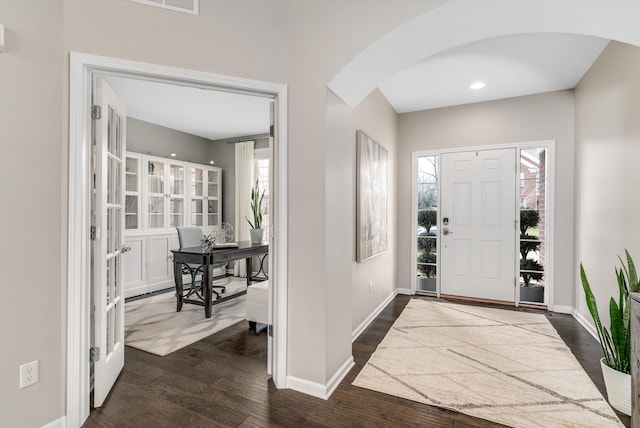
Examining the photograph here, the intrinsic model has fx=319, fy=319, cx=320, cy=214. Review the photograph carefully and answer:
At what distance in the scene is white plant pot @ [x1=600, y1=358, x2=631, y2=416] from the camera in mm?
1895

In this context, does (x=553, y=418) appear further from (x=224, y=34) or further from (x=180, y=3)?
(x=180, y=3)

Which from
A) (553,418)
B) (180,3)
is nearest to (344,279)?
(553,418)

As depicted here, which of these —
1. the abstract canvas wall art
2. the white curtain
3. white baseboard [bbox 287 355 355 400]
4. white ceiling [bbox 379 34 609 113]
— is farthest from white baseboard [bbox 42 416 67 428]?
the white curtain

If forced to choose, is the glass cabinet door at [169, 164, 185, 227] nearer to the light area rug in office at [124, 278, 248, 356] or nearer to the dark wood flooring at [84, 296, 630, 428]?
the light area rug in office at [124, 278, 248, 356]

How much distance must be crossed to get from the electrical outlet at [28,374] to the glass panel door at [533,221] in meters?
4.77

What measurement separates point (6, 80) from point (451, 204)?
4469 mm

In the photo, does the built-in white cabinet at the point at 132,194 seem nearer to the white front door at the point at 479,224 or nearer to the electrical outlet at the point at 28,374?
the electrical outlet at the point at 28,374

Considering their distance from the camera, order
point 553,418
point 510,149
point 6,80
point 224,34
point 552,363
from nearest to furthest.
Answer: point 6,80
point 553,418
point 224,34
point 552,363
point 510,149

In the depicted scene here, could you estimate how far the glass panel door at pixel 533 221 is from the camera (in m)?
4.02

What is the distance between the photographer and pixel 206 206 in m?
5.75

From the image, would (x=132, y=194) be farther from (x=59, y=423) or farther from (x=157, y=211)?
(x=59, y=423)

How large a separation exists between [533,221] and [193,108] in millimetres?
4714

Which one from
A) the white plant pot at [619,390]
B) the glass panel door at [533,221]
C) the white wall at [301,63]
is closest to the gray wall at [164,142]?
the white wall at [301,63]

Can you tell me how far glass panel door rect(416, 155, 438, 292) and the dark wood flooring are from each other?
2.03 meters
